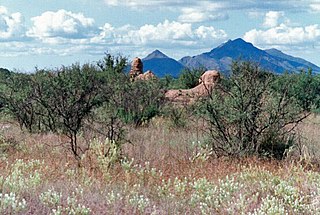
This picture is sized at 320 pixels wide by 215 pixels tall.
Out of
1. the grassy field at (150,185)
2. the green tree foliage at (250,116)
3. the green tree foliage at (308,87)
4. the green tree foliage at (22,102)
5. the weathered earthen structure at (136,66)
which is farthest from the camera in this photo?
the weathered earthen structure at (136,66)

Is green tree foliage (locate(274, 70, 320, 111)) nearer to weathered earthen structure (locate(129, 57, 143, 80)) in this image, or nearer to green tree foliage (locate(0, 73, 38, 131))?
weathered earthen structure (locate(129, 57, 143, 80))

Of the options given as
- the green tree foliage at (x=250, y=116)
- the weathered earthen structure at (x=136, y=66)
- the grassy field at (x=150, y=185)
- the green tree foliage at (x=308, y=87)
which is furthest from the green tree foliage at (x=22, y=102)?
the weathered earthen structure at (x=136, y=66)

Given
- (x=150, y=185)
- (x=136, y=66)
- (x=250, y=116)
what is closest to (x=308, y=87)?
(x=136, y=66)

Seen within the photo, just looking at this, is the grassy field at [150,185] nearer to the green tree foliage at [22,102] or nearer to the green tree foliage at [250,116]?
the green tree foliage at [250,116]

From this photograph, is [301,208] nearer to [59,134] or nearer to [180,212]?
[180,212]

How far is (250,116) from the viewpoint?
38.3 ft

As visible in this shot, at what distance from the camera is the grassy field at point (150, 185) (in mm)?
5926

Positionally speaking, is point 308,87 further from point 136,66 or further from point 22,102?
point 22,102

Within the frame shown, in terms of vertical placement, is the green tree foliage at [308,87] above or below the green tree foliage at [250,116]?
below

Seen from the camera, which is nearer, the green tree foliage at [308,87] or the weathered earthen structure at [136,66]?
the green tree foliage at [308,87]

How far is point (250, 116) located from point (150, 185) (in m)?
4.71

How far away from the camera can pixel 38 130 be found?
1620 centimetres

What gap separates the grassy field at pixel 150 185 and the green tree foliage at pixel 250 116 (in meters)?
0.50

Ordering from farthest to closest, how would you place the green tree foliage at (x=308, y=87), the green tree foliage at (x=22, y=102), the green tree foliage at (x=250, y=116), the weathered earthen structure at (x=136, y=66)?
1. the weathered earthen structure at (x=136, y=66)
2. the green tree foliage at (x=308, y=87)
3. the green tree foliage at (x=22, y=102)
4. the green tree foliage at (x=250, y=116)
